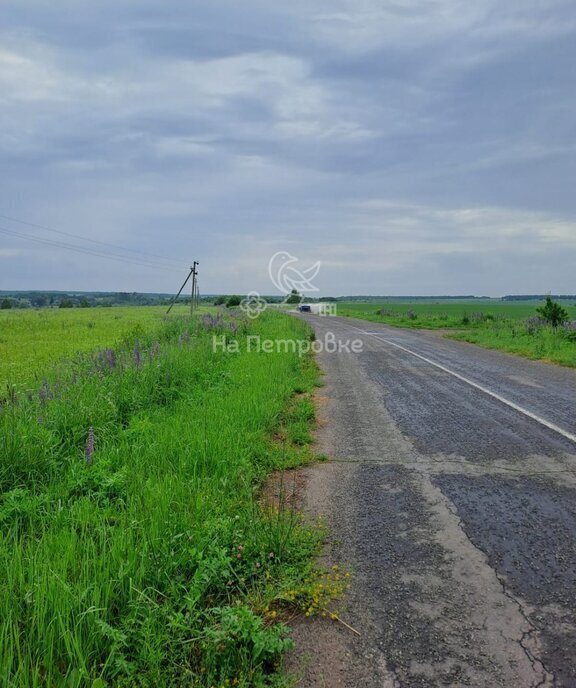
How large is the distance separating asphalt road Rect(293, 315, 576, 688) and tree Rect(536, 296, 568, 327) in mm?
15882

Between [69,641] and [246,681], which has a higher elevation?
[69,641]

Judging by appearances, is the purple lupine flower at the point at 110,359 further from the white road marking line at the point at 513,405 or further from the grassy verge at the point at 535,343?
the grassy verge at the point at 535,343

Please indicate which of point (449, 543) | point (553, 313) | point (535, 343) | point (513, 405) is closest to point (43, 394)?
point (449, 543)

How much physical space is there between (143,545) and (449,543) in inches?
89.9

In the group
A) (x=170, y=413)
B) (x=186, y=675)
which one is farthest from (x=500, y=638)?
(x=170, y=413)

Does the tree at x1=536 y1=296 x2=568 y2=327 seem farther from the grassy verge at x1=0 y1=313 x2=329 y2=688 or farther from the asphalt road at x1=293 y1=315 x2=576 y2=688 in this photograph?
the grassy verge at x1=0 y1=313 x2=329 y2=688

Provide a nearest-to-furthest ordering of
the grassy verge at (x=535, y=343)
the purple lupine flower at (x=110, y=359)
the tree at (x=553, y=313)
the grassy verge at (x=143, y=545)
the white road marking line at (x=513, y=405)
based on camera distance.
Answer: the grassy verge at (x=143, y=545) → the white road marking line at (x=513, y=405) → the purple lupine flower at (x=110, y=359) → the grassy verge at (x=535, y=343) → the tree at (x=553, y=313)

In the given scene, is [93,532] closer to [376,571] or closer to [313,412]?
[376,571]

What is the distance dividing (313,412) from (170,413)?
2269 millimetres

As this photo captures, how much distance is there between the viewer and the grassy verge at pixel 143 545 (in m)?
2.36

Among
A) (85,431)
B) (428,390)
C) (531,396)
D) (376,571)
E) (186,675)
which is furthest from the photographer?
(428,390)

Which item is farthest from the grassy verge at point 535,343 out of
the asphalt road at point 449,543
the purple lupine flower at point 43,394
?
the purple lupine flower at point 43,394

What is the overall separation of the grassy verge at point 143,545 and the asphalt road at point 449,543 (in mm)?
354

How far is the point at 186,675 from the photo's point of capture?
2277mm
